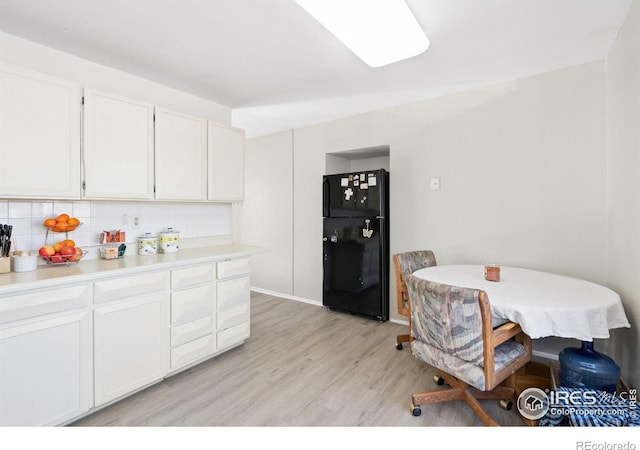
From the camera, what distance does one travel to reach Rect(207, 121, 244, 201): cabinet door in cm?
278

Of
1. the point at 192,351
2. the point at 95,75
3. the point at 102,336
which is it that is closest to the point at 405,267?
the point at 192,351

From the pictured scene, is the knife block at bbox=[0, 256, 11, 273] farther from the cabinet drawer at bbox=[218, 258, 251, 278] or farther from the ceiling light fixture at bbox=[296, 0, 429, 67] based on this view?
the ceiling light fixture at bbox=[296, 0, 429, 67]

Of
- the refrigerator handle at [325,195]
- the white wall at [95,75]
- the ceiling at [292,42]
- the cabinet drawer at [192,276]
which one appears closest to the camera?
the ceiling at [292,42]

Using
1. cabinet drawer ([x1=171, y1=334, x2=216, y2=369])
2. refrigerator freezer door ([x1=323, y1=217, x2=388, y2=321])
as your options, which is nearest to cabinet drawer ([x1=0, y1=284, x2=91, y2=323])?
cabinet drawer ([x1=171, y1=334, x2=216, y2=369])

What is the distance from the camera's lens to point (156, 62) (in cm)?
231

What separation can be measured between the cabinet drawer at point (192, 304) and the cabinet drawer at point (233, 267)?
0.16 m

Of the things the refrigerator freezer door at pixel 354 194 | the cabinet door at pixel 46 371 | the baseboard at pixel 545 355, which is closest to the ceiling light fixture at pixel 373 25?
the refrigerator freezer door at pixel 354 194

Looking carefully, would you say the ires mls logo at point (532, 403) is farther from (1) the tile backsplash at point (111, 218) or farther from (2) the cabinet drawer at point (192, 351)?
(1) the tile backsplash at point (111, 218)

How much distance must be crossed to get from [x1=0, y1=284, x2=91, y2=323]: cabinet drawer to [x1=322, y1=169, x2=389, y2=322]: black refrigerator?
8.08 ft

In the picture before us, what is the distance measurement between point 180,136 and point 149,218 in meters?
0.79

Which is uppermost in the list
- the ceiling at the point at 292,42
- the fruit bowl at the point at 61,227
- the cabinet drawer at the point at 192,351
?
the ceiling at the point at 292,42

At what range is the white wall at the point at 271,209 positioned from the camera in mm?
4234

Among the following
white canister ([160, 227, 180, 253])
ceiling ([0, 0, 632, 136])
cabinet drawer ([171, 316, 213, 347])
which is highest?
ceiling ([0, 0, 632, 136])
